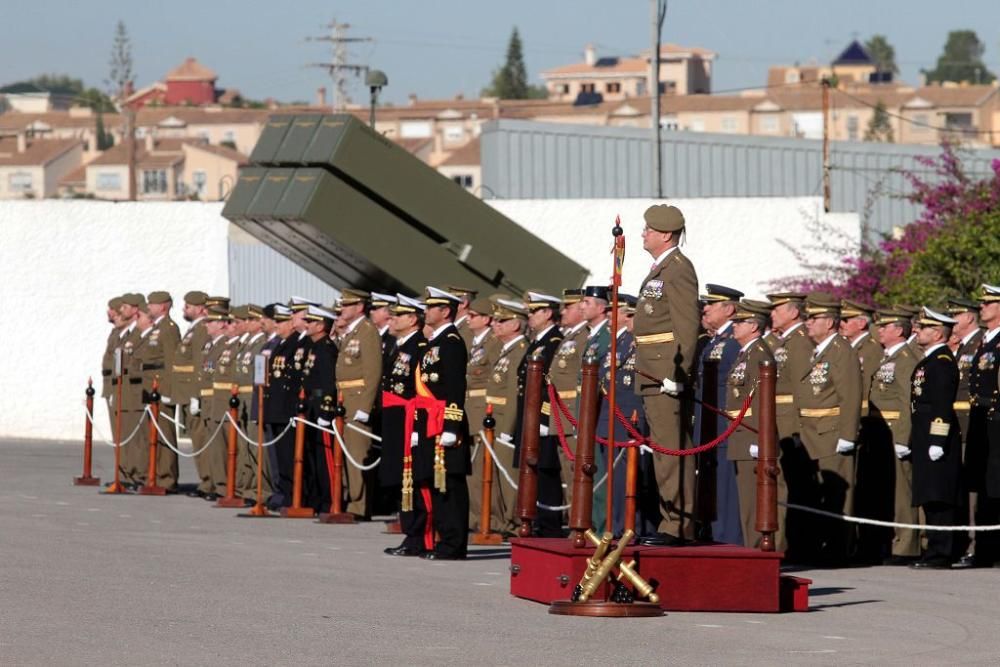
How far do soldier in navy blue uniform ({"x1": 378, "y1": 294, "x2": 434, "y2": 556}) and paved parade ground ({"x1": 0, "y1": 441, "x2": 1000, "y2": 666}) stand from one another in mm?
318

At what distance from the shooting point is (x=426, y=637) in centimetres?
1014

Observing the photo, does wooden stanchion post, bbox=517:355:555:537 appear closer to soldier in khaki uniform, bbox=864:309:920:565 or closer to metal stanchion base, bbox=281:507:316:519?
soldier in khaki uniform, bbox=864:309:920:565

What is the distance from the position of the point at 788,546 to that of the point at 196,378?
742 centimetres

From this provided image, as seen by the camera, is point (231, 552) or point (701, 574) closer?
point (701, 574)

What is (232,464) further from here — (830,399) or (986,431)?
(986,431)

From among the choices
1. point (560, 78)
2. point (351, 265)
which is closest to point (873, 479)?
point (351, 265)

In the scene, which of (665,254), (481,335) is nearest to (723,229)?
(481,335)

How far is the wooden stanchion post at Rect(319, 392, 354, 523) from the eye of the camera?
17.5 metres

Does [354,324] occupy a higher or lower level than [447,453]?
higher

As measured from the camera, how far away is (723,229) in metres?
28.6

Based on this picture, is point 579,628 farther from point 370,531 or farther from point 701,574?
point 370,531

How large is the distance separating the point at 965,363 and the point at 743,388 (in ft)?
6.39

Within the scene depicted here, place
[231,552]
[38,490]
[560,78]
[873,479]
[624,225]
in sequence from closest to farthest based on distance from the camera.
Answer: [231,552]
[873,479]
[38,490]
[624,225]
[560,78]

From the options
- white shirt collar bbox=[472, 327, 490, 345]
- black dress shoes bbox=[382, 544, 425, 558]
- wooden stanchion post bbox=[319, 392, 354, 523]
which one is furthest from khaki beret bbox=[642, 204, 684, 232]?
wooden stanchion post bbox=[319, 392, 354, 523]
